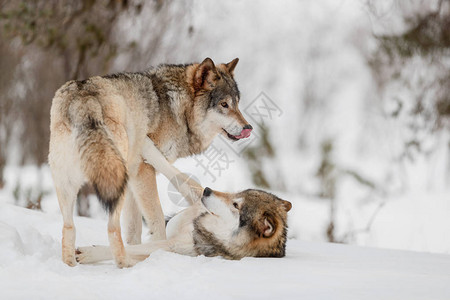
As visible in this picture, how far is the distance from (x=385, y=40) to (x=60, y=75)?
17.7ft

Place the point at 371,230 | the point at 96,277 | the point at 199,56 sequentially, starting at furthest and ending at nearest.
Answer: the point at 199,56 < the point at 371,230 < the point at 96,277

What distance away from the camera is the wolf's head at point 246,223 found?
4.02 metres

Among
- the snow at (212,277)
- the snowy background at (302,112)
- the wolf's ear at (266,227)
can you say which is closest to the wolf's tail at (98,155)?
the snow at (212,277)

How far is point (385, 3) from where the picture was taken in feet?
24.3

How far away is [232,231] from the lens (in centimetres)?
407

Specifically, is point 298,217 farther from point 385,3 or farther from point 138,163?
point 138,163

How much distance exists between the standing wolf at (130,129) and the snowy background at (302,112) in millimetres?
708

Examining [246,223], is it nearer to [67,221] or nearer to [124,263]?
[124,263]

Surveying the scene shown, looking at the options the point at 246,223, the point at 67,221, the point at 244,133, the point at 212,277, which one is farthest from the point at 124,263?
the point at 244,133

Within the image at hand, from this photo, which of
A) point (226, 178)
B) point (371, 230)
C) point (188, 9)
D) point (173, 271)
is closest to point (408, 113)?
point (371, 230)

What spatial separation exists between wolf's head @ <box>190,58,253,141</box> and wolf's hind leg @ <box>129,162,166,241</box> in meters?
0.71

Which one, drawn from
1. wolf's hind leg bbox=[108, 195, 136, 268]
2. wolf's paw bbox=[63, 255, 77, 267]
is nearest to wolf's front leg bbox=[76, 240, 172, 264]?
wolf's paw bbox=[63, 255, 77, 267]

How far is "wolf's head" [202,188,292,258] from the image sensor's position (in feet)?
13.2

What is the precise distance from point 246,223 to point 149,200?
836 mm
